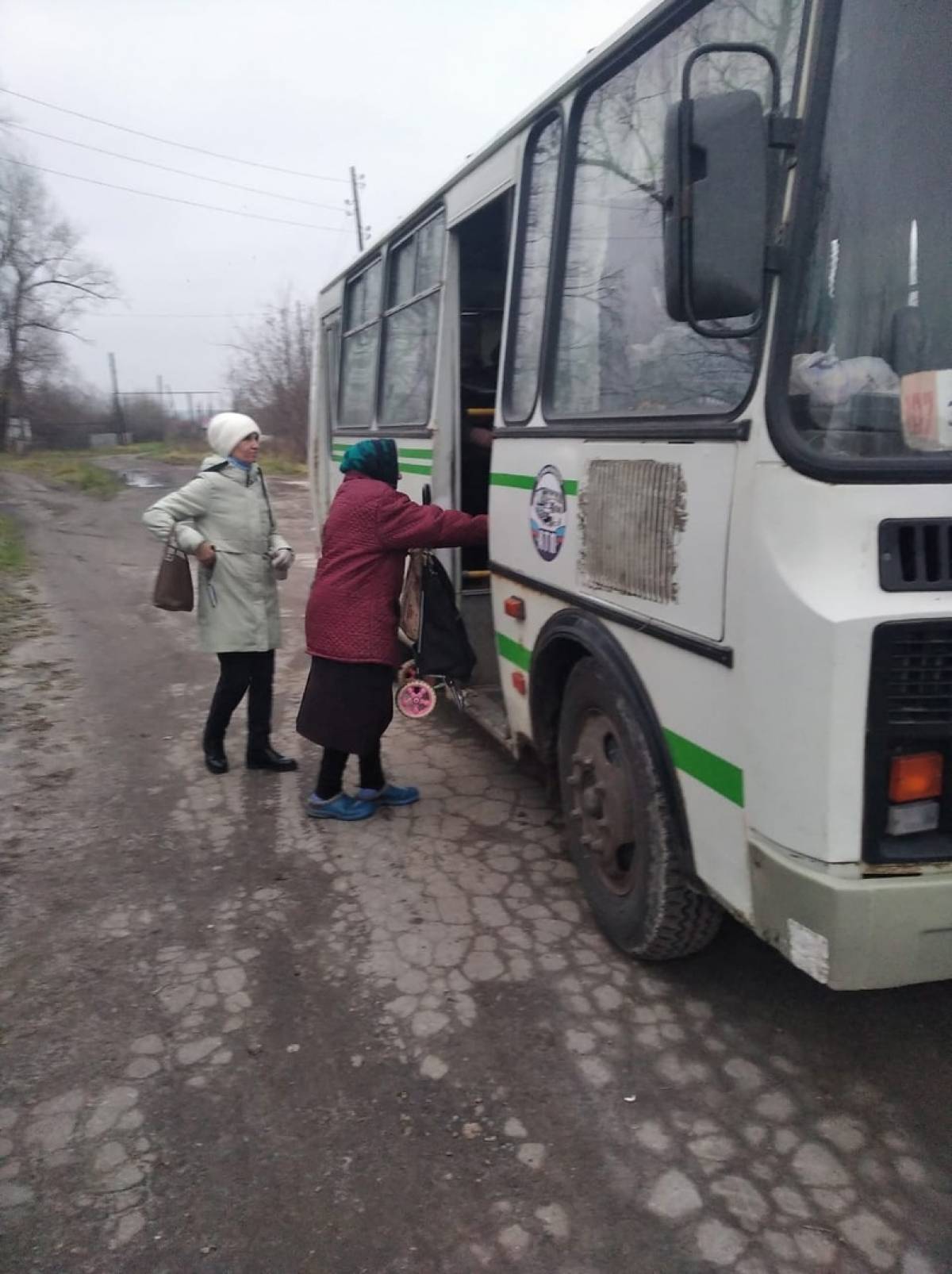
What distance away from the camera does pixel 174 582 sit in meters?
4.96

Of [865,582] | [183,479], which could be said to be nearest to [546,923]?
[865,582]

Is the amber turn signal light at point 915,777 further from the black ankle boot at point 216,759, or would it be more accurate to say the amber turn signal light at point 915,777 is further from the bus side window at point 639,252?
the black ankle boot at point 216,759

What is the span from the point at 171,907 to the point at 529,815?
1.61 metres

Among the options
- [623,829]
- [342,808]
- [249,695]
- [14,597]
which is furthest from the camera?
[14,597]

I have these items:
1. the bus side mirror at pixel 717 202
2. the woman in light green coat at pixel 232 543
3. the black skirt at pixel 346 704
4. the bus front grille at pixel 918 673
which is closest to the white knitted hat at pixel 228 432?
the woman in light green coat at pixel 232 543

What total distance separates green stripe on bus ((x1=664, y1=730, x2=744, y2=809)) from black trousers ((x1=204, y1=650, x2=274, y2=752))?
8.96 ft

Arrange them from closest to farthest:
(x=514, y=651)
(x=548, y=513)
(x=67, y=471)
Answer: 1. (x=548, y=513)
2. (x=514, y=651)
3. (x=67, y=471)

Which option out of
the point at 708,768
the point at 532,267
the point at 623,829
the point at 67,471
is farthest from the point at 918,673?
the point at 67,471

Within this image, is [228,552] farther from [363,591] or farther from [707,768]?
[707,768]

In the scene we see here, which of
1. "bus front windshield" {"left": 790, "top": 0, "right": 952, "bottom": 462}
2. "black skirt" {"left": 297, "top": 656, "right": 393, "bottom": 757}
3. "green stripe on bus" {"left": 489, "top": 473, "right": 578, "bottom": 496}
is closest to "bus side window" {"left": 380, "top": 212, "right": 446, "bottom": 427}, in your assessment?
"green stripe on bus" {"left": 489, "top": 473, "right": 578, "bottom": 496}

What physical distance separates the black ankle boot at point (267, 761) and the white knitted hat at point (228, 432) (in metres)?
1.52

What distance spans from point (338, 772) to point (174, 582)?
4.12ft

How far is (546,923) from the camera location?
3.65m

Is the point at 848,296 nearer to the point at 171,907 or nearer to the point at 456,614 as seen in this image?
the point at 456,614
